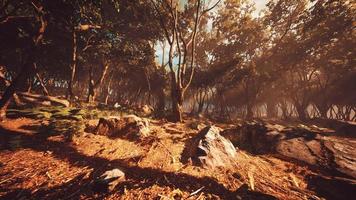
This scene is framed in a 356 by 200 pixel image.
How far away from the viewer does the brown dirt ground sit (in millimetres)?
3857

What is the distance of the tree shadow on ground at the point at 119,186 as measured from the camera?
12.3ft

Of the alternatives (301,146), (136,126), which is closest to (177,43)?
(136,126)

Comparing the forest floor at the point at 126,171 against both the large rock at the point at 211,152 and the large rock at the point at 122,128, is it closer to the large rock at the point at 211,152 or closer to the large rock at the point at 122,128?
the large rock at the point at 211,152

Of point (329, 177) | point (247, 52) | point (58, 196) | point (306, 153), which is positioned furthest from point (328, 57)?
point (58, 196)

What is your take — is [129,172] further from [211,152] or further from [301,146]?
[301,146]

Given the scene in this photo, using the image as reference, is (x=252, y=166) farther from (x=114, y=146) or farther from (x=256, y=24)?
(x=256, y=24)

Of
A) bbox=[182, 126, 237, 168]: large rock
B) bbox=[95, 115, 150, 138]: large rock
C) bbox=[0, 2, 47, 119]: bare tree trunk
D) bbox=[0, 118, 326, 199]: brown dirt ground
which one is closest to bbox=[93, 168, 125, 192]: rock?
bbox=[0, 118, 326, 199]: brown dirt ground

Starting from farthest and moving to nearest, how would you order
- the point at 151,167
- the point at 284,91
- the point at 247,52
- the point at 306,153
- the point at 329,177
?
the point at 284,91 → the point at 247,52 → the point at 306,153 → the point at 151,167 → the point at 329,177

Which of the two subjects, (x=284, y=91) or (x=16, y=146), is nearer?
(x=16, y=146)

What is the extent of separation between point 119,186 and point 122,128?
13.1 ft

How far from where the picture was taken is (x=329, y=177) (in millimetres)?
4711

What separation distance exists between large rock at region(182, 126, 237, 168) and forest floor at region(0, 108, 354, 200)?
0.82ft

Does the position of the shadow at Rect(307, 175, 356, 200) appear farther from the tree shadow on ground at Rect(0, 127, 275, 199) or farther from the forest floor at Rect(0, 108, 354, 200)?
the tree shadow on ground at Rect(0, 127, 275, 199)

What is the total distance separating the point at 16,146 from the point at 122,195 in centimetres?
→ 460
